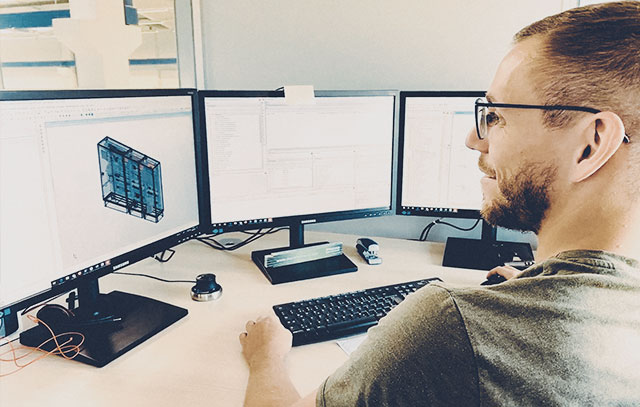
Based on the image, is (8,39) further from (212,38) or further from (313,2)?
(313,2)

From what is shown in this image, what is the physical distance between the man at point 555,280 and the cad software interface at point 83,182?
568 mm

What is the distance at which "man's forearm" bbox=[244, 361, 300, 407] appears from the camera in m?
0.83

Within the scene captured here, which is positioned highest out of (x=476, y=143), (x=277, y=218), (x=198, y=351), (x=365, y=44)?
(x=365, y=44)

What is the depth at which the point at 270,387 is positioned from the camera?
2.81 ft

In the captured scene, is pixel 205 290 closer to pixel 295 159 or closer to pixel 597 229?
pixel 295 159

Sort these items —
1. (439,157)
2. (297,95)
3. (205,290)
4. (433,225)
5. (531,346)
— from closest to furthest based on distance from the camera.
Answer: (531,346), (205,290), (297,95), (439,157), (433,225)

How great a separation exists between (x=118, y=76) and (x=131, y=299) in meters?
0.76

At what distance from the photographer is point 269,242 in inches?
66.1

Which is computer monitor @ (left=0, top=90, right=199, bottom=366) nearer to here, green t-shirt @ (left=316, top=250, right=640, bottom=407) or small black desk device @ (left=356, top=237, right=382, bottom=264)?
small black desk device @ (left=356, top=237, right=382, bottom=264)

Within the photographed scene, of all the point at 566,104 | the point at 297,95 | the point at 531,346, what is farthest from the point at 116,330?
the point at 566,104

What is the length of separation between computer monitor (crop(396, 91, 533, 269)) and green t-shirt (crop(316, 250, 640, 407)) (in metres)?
0.85

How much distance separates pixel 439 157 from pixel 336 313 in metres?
0.62

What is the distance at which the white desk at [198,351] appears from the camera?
0.87 m

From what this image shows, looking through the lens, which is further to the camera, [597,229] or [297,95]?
[297,95]
